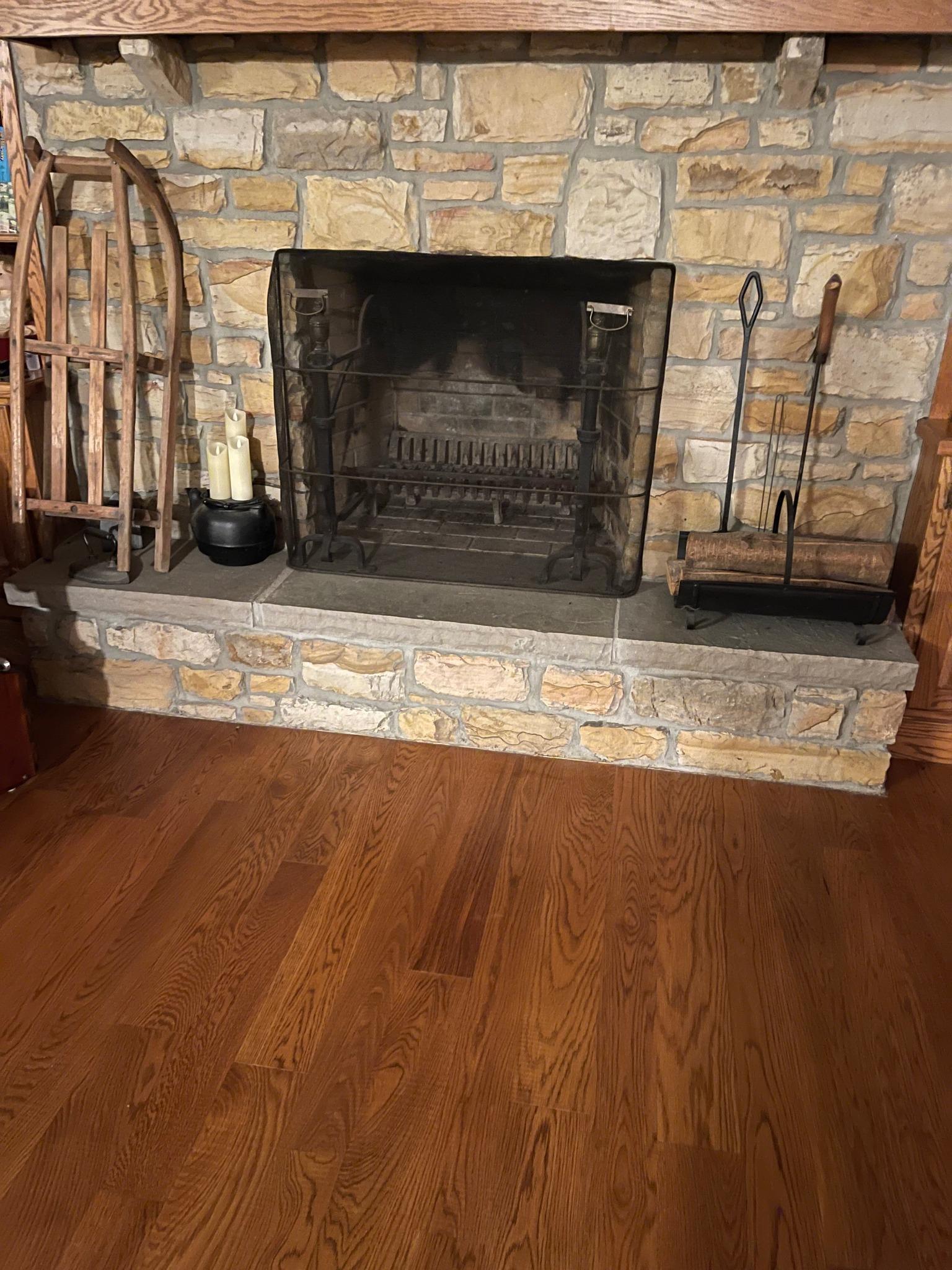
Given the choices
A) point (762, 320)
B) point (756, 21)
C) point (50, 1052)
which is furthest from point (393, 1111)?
point (756, 21)

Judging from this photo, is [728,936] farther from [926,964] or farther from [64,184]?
[64,184]

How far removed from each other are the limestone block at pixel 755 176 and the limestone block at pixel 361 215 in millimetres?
680

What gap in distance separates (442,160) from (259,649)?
4.28 ft

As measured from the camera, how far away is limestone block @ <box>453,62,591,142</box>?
2.14m

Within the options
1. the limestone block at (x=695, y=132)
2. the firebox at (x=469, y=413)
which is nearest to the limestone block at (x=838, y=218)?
the limestone block at (x=695, y=132)

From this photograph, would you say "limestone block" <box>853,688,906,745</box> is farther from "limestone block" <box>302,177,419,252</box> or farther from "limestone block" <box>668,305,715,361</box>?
"limestone block" <box>302,177,419,252</box>

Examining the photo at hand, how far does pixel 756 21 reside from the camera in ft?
6.06

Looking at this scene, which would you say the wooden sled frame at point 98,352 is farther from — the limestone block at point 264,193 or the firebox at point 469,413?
the firebox at point 469,413

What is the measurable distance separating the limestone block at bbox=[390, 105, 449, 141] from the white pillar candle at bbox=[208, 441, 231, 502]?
0.93 m

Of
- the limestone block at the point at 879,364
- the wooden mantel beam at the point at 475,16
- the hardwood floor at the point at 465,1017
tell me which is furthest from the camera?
the limestone block at the point at 879,364

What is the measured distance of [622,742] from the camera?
2.37 metres

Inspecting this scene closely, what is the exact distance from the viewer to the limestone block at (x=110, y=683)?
2527 mm

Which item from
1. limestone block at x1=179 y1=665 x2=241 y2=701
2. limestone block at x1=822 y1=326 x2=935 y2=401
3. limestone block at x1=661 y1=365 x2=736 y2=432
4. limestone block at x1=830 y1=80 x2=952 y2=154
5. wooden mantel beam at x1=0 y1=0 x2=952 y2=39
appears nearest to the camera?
wooden mantel beam at x1=0 y1=0 x2=952 y2=39

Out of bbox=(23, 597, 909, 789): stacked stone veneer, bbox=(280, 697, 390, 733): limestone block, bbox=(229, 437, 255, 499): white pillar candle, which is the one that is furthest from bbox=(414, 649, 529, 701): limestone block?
bbox=(229, 437, 255, 499): white pillar candle
